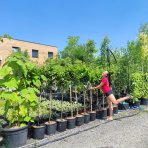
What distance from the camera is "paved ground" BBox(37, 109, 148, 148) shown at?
5.32 metres

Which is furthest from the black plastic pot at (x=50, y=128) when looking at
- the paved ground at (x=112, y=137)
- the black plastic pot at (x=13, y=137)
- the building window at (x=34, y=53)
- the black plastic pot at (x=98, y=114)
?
the building window at (x=34, y=53)

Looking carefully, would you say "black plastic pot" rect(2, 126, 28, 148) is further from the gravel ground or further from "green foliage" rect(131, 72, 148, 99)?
"green foliage" rect(131, 72, 148, 99)

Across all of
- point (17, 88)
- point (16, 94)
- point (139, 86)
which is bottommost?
point (16, 94)

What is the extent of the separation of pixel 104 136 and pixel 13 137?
249cm

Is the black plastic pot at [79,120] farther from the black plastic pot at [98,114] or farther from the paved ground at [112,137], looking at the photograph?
the black plastic pot at [98,114]

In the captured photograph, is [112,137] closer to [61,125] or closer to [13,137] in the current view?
[61,125]

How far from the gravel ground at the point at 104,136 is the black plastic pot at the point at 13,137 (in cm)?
22

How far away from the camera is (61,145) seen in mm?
5336

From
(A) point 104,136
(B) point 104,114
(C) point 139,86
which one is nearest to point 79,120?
(A) point 104,136

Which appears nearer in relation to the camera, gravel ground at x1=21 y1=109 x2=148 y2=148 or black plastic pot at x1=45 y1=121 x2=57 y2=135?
gravel ground at x1=21 y1=109 x2=148 y2=148

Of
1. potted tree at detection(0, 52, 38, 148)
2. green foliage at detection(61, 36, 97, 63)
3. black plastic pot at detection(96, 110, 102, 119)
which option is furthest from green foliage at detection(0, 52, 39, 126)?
green foliage at detection(61, 36, 97, 63)

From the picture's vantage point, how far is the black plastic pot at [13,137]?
16.3 feet

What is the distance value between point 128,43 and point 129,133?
14.1m

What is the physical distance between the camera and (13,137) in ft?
16.4
